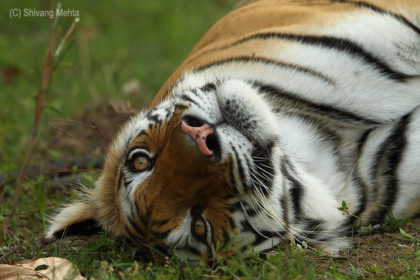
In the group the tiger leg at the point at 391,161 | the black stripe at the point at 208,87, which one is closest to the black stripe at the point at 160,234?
the black stripe at the point at 208,87

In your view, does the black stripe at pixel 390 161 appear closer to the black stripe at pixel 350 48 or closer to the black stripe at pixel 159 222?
the black stripe at pixel 350 48

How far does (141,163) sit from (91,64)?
14.8 feet

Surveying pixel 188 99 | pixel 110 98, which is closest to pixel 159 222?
pixel 188 99

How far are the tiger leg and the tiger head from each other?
1.87 feet

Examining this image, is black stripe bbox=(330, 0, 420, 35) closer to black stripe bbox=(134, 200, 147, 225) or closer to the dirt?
the dirt

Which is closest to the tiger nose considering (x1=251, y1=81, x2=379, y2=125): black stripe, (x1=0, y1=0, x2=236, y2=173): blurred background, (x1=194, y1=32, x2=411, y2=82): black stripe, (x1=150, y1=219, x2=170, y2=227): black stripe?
(x1=150, y1=219, x2=170, y2=227): black stripe

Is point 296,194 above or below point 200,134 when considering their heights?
below

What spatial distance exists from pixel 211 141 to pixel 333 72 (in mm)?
809

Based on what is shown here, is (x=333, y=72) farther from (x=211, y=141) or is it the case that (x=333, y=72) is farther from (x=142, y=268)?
(x=142, y=268)

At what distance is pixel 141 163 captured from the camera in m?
3.05

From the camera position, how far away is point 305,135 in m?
3.23

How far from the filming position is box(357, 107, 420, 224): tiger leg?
10.8ft

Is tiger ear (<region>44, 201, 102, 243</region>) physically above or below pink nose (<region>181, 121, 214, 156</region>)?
below

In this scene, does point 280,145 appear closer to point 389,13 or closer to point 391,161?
point 391,161
